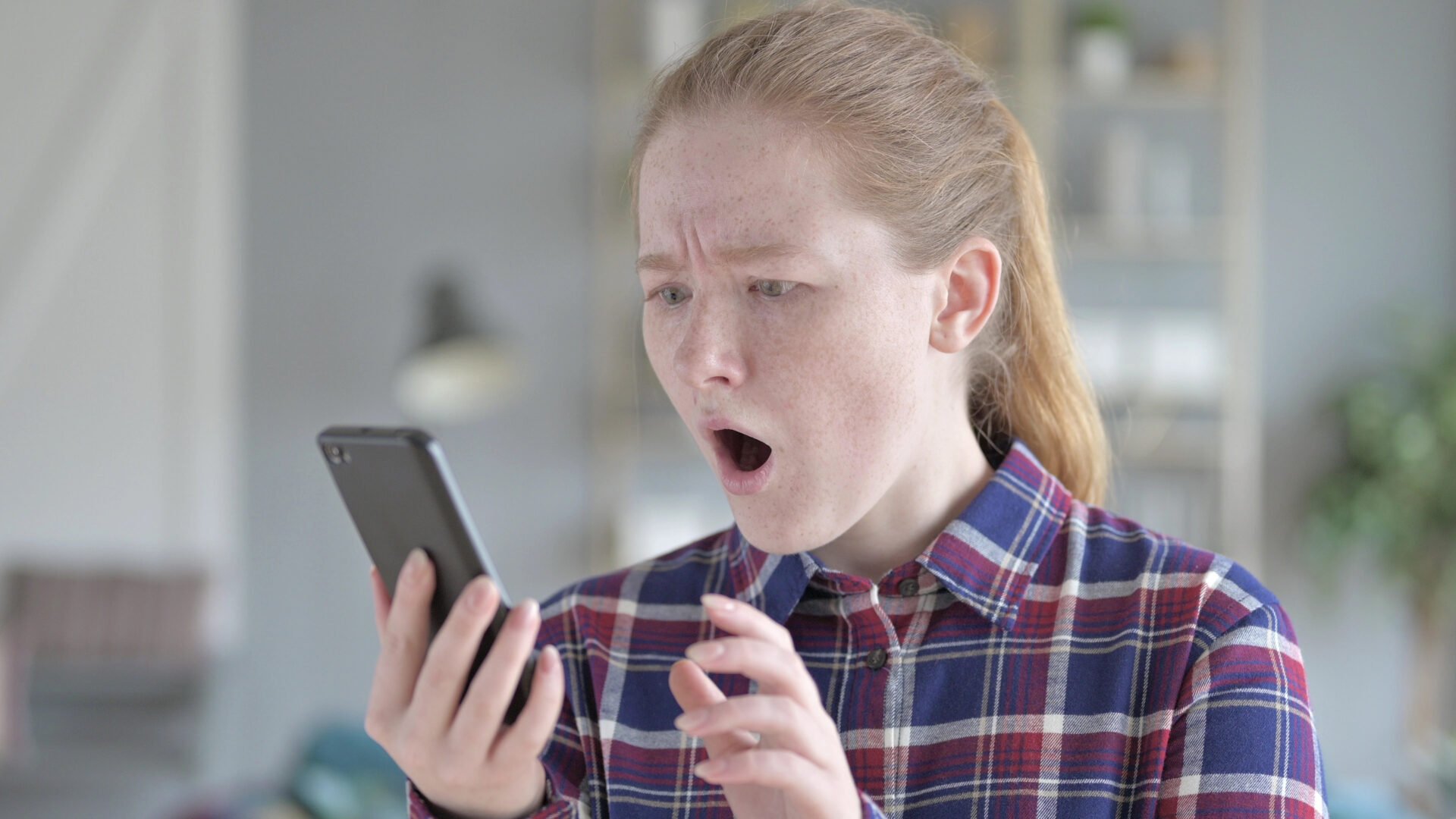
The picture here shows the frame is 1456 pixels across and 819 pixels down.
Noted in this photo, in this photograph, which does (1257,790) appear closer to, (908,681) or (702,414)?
(908,681)

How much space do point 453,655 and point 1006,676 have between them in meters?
0.37

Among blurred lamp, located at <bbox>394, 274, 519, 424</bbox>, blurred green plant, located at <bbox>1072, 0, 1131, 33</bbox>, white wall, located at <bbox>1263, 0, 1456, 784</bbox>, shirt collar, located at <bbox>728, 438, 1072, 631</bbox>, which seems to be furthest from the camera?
white wall, located at <bbox>1263, 0, 1456, 784</bbox>

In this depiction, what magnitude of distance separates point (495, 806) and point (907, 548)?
1.18 ft

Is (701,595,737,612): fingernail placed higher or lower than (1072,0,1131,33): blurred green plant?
lower

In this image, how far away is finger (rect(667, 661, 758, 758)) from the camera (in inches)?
28.7

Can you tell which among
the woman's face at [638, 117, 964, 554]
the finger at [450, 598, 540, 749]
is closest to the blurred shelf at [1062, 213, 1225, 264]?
the woman's face at [638, 117, 964, 554]

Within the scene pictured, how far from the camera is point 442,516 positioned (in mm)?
826

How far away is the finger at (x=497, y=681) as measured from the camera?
75cm

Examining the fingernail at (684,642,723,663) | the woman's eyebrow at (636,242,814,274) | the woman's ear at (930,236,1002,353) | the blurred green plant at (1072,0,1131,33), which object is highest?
the blurred green plant at (1072,0,1131,33)

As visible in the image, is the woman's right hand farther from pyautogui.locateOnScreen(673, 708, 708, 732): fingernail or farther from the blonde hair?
the blonde hair

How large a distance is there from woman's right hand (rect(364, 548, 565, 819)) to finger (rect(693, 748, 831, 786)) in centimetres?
12

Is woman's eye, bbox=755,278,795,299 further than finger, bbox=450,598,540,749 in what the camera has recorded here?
Yes

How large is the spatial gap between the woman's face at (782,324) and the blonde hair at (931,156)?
0.09 ft

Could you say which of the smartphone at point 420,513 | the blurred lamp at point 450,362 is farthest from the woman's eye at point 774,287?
the blurred lamp at point 450,362
